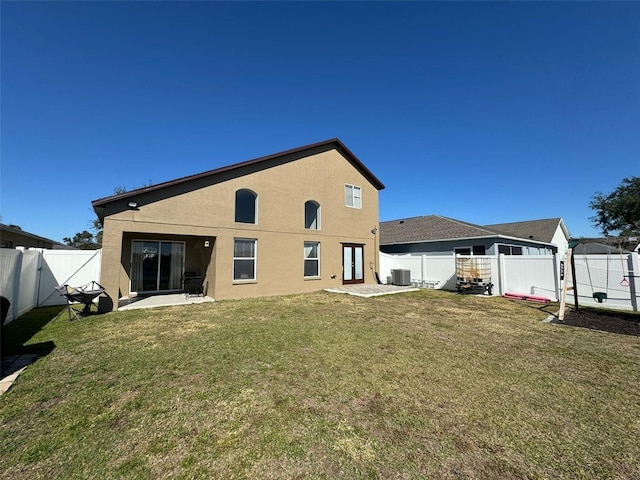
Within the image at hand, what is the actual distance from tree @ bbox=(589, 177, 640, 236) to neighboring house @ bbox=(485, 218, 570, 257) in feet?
19.1

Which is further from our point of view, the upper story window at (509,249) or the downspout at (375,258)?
the upper story window at (509,249)

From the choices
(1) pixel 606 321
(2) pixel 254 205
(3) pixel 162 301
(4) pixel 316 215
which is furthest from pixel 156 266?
(1) pixel 606 321

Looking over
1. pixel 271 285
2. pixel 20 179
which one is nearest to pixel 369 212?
pixel 271 285

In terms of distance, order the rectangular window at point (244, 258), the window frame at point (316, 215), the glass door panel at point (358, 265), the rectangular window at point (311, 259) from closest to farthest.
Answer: the rectangular window at point (244, 258) → the rectangular window at point (311, 259) → the window frame at point (316, 215) → the glass door panel at point (358, 265)

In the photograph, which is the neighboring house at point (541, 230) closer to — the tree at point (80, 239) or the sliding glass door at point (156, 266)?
the sliding glass door at point (156, 266)

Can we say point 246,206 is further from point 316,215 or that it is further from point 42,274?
point 42,274

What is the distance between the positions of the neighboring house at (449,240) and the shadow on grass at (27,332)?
763 inches

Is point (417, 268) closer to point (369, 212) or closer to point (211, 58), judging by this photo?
point (369, 212)

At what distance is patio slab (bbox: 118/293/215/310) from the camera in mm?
9383

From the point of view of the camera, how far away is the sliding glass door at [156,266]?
12.1 metres

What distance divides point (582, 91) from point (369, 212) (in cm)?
1083

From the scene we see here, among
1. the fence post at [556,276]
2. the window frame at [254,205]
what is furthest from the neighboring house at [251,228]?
the fence post at [556,276]

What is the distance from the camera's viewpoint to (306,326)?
6793mm

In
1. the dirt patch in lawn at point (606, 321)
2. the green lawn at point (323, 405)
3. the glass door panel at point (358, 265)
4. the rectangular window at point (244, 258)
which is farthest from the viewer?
the glass door panel at point (358, 265)
